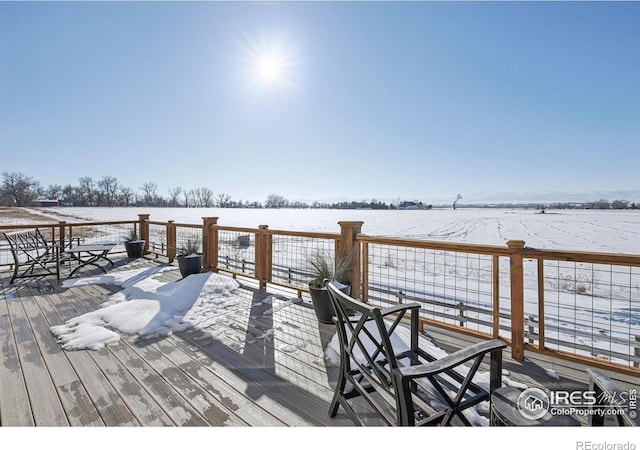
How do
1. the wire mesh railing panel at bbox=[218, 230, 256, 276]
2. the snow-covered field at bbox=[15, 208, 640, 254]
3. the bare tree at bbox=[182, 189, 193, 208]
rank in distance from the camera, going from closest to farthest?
the wire mesh railing panel at bbox=[218, 230, 256, 276] → the snow-covered field at bbox=[15, 208, 640, 254] → the bare tree at bbox=[182, 189, 193, 208]

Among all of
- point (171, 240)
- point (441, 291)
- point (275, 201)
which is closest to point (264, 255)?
point (171, 240)

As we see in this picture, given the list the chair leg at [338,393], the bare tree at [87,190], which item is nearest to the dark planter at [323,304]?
the chair leg at [338,393]

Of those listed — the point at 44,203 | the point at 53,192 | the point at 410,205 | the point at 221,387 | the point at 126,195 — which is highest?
the point at 53,192

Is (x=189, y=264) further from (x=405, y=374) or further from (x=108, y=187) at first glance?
(x=108, y=187)

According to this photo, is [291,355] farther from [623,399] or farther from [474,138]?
[474,138]

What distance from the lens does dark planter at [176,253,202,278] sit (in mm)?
4719

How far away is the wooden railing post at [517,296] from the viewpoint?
7.39 ft

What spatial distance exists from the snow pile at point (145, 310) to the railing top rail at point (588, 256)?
3.24 m

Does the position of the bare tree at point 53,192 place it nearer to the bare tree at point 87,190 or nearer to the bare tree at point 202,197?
the bare tree at point 87,190

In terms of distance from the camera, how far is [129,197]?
1432 inches

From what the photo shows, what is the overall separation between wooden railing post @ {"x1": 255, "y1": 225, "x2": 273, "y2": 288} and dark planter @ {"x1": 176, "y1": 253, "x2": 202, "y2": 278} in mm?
1293

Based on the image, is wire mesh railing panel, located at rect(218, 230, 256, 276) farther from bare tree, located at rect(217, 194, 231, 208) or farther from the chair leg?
bare tree, located at rect(217, 194, 231, 208)

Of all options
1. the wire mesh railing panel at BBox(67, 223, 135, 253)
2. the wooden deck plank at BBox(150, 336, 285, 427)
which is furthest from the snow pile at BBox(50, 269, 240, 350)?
the wire mesh railing panel at BBox(67, 223, 135, 253)

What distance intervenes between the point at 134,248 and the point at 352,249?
19.4 ft
